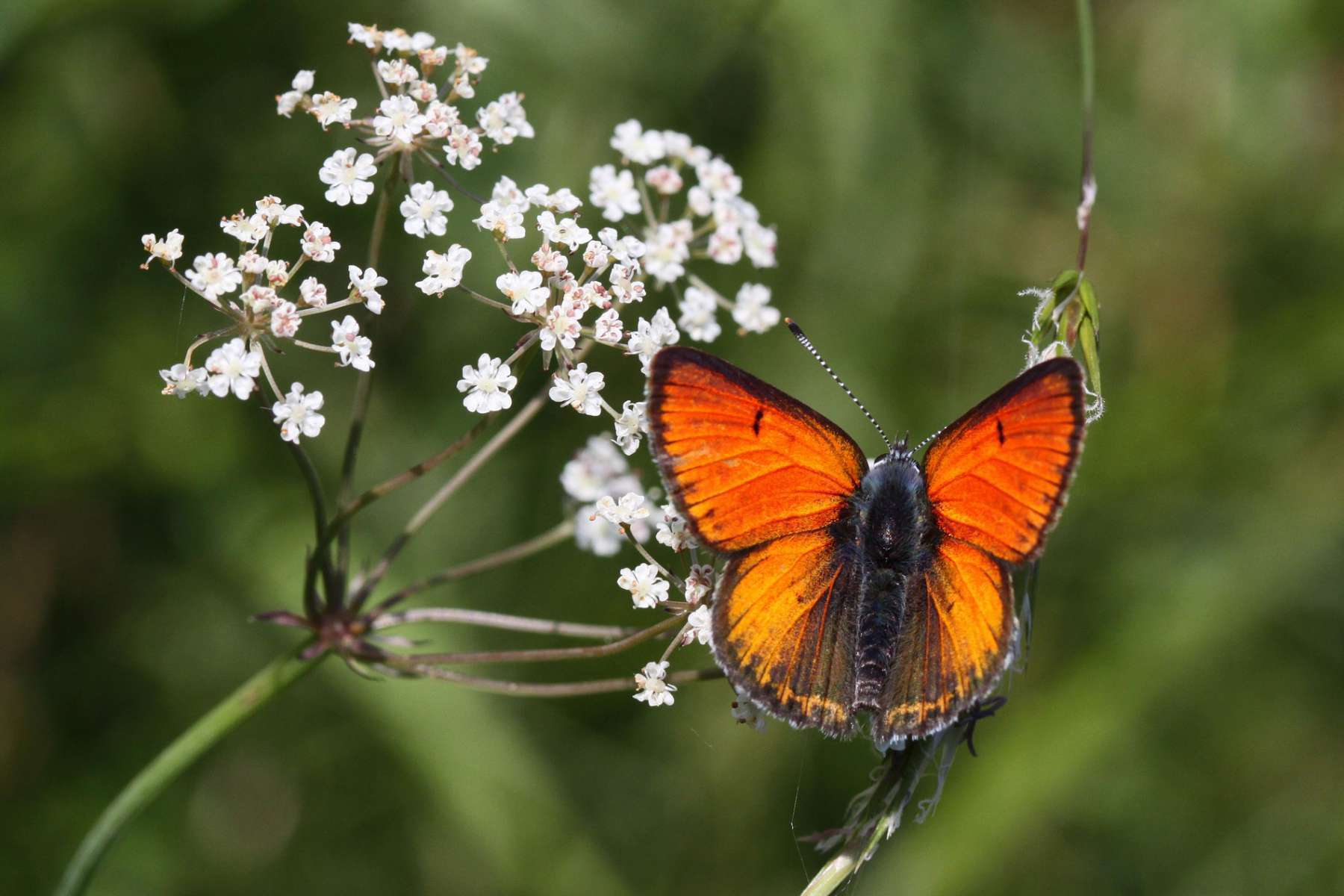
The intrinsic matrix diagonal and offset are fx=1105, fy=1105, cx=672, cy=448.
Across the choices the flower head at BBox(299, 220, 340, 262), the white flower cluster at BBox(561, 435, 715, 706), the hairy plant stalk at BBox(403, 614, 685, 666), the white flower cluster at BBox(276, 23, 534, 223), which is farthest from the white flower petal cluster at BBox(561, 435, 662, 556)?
the flower head at BBox(299, 220, 340, 262)

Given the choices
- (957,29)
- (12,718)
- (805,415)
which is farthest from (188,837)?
(957,29)

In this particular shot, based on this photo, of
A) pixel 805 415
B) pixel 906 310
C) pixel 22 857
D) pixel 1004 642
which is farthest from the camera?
pixel 906 310

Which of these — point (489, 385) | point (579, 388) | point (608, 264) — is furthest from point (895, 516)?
point (489, 385)

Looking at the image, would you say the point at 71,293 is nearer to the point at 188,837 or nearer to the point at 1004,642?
the point at 188,837

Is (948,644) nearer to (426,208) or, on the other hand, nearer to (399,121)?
(426,208)

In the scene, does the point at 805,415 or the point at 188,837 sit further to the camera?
the point at 188,837

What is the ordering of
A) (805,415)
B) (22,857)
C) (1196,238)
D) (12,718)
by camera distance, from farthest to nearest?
(1196,238), (12,718), (22,857), (805,415)

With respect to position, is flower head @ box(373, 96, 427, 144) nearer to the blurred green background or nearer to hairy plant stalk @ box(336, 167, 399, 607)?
hairy plant stalk @ box(336, 167, 399, 607)
